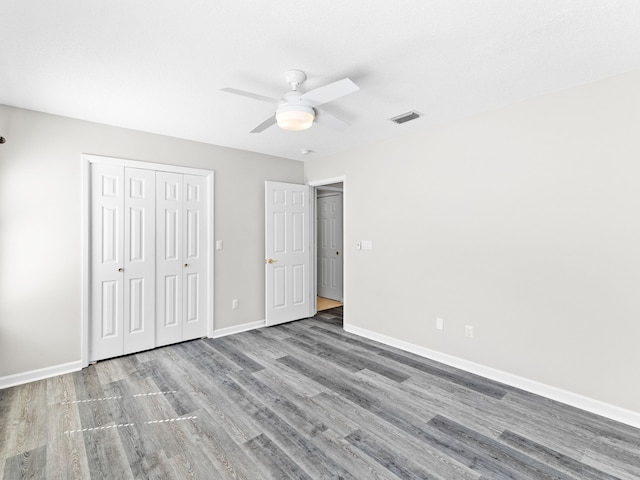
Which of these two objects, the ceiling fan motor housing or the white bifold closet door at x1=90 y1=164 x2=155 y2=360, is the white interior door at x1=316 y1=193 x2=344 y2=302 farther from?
the ceiling fan motor housing

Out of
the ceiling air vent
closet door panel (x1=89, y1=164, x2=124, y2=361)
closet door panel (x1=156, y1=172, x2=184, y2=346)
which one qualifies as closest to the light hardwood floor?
closet door panel (x1=89, y1=164, x2=124, y2=361)

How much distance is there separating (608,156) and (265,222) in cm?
368

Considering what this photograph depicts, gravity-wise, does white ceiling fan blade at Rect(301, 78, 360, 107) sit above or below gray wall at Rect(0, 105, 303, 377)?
above

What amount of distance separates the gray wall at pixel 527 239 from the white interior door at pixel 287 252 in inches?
53.5

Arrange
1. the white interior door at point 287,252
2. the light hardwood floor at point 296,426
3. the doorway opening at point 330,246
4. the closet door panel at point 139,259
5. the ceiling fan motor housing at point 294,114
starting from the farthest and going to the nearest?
1. the doorway opening at point 330,246
2. the white interior door at point 287,252
3. the closet door panel at point 139,259
4. the ceiling fan motor housing at point 294,114
5. the light hardwood floor at point 296,426

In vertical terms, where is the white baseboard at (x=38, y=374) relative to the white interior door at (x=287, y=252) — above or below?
below

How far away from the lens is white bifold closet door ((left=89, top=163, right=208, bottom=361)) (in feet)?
11.1

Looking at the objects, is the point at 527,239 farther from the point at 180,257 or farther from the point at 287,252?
the point at 180,257

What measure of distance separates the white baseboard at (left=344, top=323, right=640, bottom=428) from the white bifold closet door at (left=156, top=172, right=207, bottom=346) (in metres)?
2.42

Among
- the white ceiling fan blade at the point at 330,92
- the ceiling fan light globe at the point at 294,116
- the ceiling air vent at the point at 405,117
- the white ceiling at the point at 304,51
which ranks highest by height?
the ceiling air vent at the point at 405,117

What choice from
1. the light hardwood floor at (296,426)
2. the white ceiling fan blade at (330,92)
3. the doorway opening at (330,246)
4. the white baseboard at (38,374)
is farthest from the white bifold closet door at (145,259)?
the doorway opening at (330,246)

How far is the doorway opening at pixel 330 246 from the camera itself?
245 inches

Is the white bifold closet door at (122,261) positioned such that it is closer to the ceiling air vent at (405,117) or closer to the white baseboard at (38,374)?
the white baseboard at (38,374)

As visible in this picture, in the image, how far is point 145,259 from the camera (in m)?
3.66
